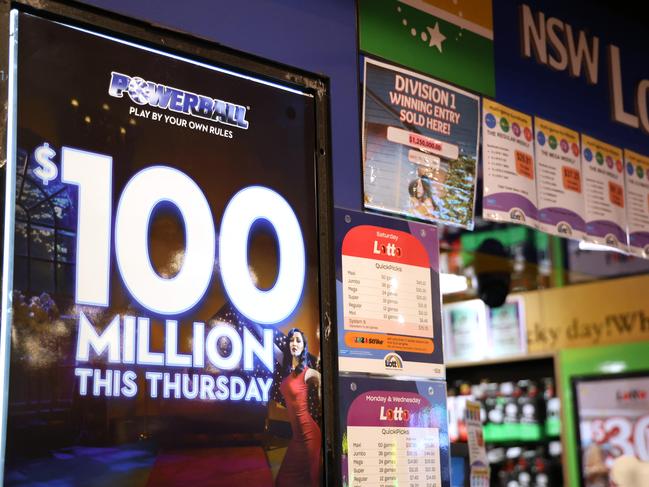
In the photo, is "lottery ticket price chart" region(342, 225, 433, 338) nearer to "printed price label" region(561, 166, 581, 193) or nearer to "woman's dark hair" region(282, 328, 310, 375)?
"woman's dark hair" region(282, 328, 310, 375)

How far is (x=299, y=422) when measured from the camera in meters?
2.23

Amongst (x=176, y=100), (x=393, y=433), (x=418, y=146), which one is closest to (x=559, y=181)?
(x=418, y=146)

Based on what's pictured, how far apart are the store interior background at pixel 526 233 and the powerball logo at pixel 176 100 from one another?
0.52ft

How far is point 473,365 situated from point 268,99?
16.3 feet

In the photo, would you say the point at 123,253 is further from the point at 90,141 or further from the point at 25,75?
the point at 25,75

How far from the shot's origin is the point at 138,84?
82.4 inches

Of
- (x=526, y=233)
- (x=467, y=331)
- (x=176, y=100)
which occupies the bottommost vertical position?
(x=467, y=331)

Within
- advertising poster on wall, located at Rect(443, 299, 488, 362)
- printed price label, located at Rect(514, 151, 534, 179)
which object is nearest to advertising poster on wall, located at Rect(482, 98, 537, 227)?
printed price label, located at Rect(514, 151, 534, 179)

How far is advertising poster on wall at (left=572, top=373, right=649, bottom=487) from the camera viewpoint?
241 inches

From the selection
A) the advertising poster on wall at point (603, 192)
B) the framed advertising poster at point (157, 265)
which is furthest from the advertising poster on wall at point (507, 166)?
the framed advertising poster at point (157, 265)

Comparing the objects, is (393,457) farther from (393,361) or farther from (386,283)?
(386,283)

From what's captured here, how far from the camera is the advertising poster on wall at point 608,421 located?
6129 millimetres

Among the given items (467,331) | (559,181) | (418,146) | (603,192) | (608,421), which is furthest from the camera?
(467,331)

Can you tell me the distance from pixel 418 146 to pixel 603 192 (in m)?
1.10
